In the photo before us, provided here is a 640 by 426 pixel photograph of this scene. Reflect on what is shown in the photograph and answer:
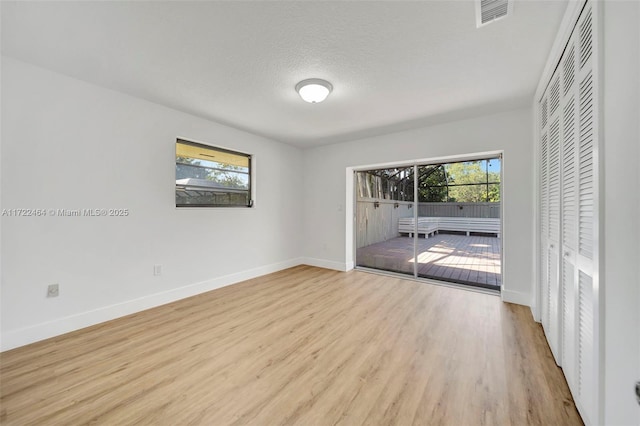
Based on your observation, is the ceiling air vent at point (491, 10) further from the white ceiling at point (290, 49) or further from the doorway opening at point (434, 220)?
the doorway opening at point (434, 220)

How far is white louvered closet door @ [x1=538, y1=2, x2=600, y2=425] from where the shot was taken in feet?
3.95

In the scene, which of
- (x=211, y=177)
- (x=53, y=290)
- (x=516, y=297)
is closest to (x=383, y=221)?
(x=516, y=297)

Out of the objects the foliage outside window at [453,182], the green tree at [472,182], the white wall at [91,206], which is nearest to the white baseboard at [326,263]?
the foliage outside window at [453,182]

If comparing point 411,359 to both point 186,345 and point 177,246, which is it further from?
point 177,246

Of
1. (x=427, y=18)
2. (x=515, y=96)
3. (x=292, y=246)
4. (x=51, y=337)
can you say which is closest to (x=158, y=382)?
(x=51, y=337)

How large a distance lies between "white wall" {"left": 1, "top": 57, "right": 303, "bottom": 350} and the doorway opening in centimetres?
294

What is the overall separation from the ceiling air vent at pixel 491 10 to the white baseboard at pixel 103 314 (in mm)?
4061

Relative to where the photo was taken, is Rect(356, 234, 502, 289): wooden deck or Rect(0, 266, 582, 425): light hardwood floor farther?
Rect(356, 234, 502, 289): wooden deck

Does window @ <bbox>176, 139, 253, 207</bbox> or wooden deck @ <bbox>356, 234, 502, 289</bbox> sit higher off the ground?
window @ <bbox>176, 139, 253, 207</bbox>

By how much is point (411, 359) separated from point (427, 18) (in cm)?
253

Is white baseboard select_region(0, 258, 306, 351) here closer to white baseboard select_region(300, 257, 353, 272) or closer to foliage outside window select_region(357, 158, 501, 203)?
white baseboard select_region(300, 257, 353, 272)

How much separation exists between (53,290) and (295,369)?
95.7 inches

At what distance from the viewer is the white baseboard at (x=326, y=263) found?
4.79 meters

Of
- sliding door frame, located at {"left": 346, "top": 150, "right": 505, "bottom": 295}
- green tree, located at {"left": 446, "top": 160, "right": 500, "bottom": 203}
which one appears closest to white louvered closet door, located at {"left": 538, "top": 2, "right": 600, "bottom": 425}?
sliding door frame, located at {"left": 346, "top": 150, "right": 505, "bottom": 295}
